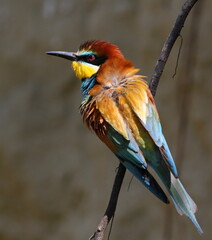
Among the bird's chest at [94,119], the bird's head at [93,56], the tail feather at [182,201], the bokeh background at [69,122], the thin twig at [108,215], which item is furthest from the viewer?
the bokeh background at [69,122]

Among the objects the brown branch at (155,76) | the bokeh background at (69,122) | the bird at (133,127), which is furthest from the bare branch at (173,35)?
the bokeh background at (69,122)

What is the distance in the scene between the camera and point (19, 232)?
340cm

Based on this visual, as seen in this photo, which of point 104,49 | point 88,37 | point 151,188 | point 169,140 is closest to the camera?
point 151,188

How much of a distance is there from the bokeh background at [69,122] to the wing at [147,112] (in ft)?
4.36

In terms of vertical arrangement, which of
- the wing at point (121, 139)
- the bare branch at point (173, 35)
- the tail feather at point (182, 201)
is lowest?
the tail feather at point (182, 201)

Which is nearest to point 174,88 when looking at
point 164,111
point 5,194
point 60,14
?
point 164,111

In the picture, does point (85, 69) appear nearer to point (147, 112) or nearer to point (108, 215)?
point (147, 112)

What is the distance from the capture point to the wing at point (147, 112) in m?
1.58

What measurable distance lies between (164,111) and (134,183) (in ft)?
1.28

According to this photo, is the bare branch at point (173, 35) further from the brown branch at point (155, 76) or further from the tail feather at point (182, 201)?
the tail feather at point (182, 201)

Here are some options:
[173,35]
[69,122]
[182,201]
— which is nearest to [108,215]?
[182,201]

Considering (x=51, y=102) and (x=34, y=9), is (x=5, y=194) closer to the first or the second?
(x=51, y=102)

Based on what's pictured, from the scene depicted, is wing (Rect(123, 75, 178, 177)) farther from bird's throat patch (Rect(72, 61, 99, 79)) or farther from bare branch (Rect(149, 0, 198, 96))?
bird's throat patch (Rect(72, 61, 99, 79))

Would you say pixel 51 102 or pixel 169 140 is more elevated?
pixel 51 102
